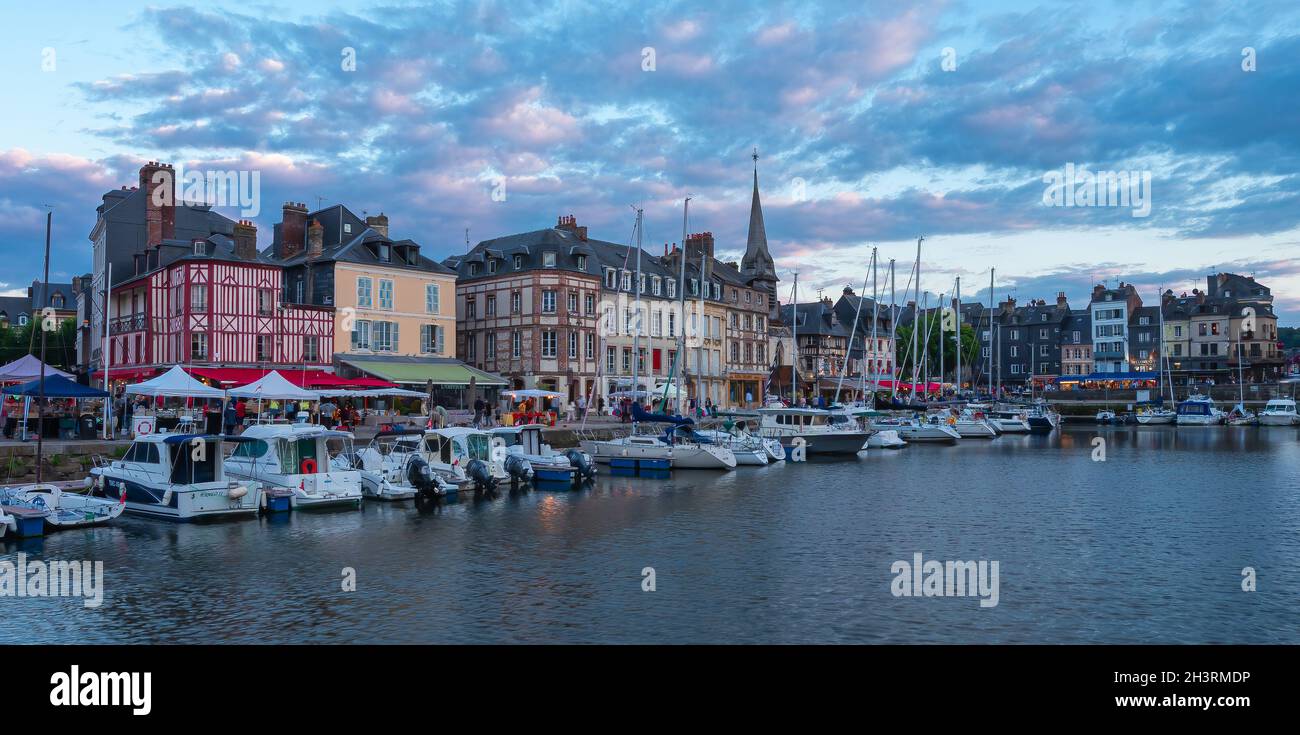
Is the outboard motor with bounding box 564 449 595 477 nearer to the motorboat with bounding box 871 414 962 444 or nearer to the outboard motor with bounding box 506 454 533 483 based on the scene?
the outboard motor with bounding box 506 454 533 483

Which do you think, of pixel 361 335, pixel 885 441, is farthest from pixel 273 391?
pixel 885 441

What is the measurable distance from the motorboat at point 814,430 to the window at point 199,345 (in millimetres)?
26942

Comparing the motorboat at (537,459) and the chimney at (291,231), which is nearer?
the motorboat at (537,459)

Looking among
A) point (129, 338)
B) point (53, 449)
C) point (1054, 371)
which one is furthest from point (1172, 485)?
point (1054, 371)

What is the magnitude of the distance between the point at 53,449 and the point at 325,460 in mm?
9021

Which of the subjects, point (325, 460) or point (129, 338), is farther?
point (129, 338)

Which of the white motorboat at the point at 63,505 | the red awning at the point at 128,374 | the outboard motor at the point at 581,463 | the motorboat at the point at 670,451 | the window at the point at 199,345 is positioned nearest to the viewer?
the white motorboat at the point at 63,505

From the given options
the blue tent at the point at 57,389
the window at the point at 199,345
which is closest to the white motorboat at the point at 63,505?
the blue tent at the point at 57,389

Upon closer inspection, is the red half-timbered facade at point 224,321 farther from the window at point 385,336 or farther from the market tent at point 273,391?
the market tent at point 273,391

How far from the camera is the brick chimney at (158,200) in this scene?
51406 mm

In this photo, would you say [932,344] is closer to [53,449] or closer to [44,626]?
[53,449]

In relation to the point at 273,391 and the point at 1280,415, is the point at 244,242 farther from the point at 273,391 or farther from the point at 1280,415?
the point at 1280,415

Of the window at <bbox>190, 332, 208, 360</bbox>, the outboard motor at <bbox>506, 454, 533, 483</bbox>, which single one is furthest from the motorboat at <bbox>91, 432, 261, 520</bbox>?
the window at <bbox>190, 332, 208, 360</bbox>
